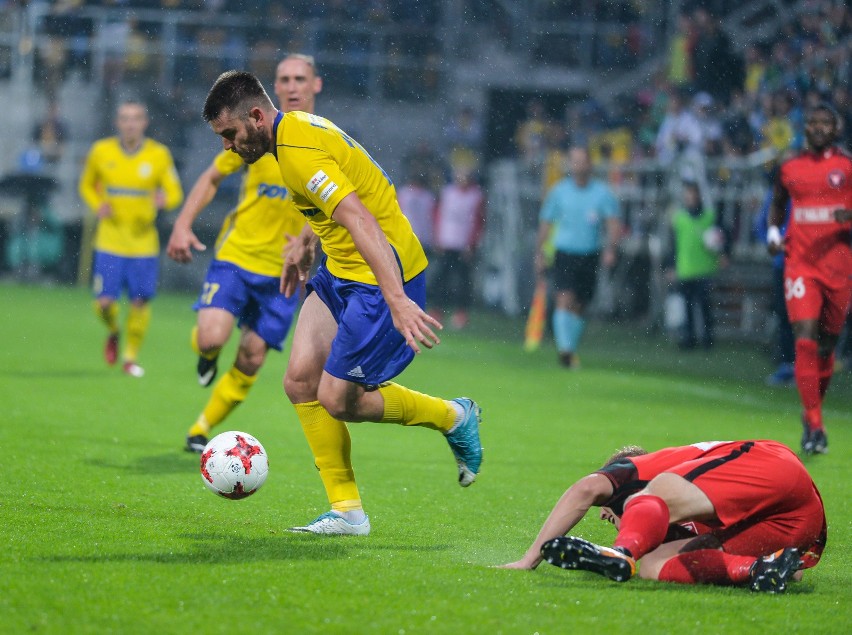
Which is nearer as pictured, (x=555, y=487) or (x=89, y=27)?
(x=555, y=487)

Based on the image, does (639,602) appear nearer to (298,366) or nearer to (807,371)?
(298,366)

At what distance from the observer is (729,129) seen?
65.8 feet

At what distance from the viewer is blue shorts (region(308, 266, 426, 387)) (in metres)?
5.84

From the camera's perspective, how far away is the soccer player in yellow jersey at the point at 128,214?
43.0 ft

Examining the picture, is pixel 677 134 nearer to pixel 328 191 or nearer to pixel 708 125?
pixel 708 125

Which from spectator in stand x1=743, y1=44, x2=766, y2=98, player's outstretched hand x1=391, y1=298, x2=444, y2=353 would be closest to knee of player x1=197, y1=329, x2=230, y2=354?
player's outstretched hand x1=391, y1=298, x2=444, y2=353

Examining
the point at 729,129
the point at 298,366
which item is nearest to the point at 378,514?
the point at 298,366

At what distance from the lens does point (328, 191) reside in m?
5.42

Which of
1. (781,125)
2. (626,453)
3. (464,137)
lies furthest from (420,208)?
(626,453)

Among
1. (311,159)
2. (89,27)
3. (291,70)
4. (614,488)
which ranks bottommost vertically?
(614,488)

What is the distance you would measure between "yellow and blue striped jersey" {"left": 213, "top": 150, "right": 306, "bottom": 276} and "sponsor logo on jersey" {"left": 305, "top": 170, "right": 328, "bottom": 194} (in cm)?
302

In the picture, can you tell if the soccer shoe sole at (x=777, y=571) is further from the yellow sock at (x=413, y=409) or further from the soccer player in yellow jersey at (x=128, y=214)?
the soccer player in yellow jersey at (x=128, y=214)

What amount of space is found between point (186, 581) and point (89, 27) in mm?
23844

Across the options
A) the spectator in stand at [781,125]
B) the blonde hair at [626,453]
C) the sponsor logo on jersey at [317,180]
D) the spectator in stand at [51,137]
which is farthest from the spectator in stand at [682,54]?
the sponsor logo on jersey at [317,180]
